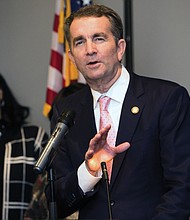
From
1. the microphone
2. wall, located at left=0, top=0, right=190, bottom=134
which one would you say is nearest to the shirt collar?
the microphone

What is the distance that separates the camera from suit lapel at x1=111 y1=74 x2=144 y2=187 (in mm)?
2223

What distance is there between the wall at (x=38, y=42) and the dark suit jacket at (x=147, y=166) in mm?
1539

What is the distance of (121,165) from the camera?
87.4 inches

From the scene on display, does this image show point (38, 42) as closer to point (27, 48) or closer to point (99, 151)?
point (27, 48)

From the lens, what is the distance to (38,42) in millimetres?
4461

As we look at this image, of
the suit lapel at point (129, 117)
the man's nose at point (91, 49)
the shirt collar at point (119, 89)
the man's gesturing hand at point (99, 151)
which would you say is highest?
the man's nose at point (91, 49)

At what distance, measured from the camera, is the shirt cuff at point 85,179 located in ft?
7.18

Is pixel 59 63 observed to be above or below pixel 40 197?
above

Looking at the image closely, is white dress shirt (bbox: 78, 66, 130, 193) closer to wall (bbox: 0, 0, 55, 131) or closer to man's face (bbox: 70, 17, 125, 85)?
man's face (bbox: 70, 17, 125, 85)

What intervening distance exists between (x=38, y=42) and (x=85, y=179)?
2.42 m


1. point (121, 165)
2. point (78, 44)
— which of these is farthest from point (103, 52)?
point (121, 165)

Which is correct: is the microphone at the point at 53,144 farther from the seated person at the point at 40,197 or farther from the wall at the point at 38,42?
the wall at the point at 38,42

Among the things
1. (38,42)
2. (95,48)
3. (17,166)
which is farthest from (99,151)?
(38,42)

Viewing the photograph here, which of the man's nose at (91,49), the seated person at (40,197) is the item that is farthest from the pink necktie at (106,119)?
the seated person at (40,197)
